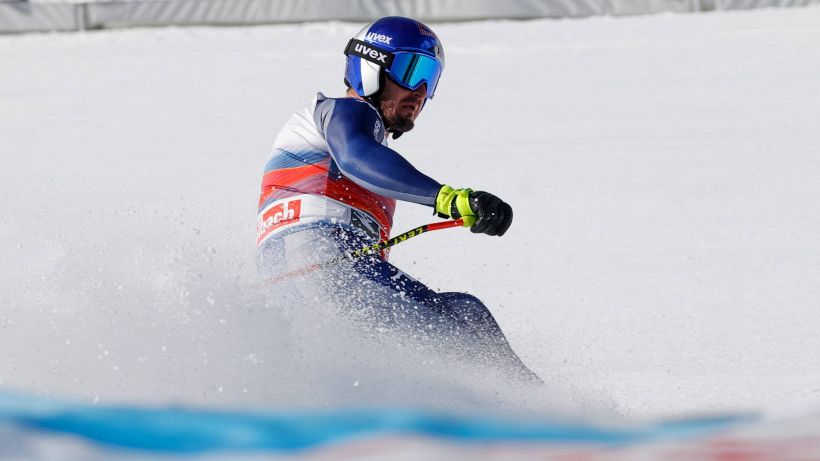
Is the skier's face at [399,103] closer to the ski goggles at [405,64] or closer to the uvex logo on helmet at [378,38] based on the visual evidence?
the ski goggles at [405,64]

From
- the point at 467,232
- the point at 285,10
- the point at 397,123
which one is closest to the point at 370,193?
the point at 397,123

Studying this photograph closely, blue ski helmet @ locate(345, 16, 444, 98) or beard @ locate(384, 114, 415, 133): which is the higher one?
blue ski helmet @ locate(345, 16, 444, 98)

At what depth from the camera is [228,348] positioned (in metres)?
3.37

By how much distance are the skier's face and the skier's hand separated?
0.57 metres

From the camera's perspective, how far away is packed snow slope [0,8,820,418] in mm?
3404

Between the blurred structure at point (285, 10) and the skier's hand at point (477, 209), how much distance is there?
27.9 ft

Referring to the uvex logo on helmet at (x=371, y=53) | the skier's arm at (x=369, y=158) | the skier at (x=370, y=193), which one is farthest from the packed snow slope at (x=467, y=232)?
the uvex logo on helmet at (x=371, y=53)

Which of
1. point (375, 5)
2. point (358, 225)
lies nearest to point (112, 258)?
point (358, 225)

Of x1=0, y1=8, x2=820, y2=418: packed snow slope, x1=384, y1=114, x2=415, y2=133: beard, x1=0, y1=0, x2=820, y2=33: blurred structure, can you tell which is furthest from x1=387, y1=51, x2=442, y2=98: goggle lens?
x1=0, y1=0, x2=820, y2=33: blurred structure

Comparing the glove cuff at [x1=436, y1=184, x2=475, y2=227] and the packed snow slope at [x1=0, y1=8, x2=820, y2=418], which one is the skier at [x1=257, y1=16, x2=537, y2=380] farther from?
the packed snow slope at [x1=0, y1=8, x2=820, y2=418]

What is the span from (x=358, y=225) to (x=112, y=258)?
1149 mm

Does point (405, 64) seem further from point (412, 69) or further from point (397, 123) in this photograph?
point (397, 123)

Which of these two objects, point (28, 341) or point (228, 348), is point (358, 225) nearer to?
point (228, 348)

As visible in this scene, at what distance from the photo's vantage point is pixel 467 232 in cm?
675
